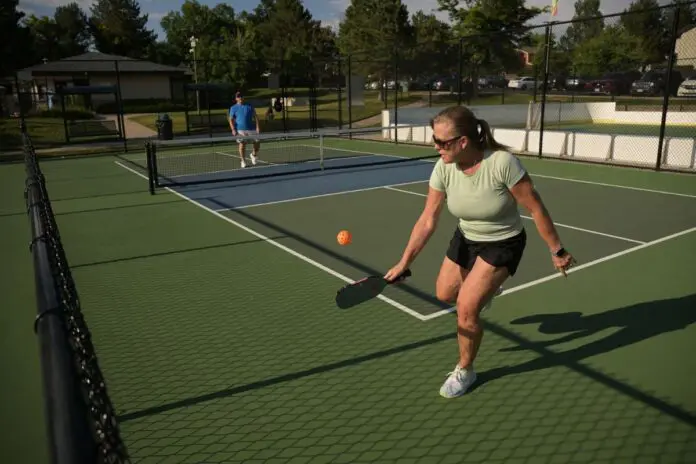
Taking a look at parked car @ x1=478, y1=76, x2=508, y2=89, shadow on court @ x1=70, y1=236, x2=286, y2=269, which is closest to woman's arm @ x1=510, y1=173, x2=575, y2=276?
shadow on court @ x1=70, y1=236, x2=286, y2=269

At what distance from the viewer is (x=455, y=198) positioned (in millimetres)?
3637

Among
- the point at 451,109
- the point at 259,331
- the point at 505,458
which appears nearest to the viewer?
the point at 505,458

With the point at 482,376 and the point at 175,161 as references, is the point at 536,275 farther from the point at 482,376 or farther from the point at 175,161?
the point at 175,161

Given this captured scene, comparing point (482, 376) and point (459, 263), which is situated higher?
point (459, 263)

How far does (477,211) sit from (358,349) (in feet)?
5.48

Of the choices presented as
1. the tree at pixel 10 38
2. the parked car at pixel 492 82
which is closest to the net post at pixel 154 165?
the parked car at pixel 492 82

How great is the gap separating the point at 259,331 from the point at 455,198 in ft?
7.47

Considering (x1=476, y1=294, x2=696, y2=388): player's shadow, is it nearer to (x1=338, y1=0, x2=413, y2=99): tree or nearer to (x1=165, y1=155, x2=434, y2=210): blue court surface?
(x1=165, y1=155, x2=434, y2=210): blue court surface

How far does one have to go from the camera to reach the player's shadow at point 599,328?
14.0 feet

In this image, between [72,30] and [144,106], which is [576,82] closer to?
[144,106]

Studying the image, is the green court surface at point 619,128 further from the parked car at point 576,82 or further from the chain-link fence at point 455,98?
the parked car at point 576,82

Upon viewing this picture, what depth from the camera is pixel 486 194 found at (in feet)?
11.4

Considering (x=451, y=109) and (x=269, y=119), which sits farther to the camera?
(x=269, y=119)

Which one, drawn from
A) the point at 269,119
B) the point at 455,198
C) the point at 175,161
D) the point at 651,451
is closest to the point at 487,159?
the point at 455,198
